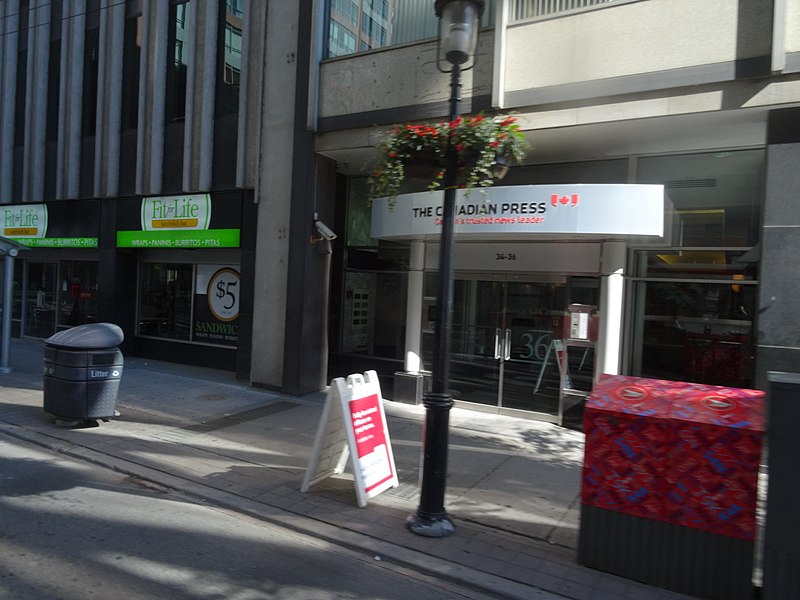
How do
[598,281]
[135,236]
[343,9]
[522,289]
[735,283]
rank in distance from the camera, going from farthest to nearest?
1. [135,236]
2. [343,9]
3. [522,289]
4. [598,281]
5. [735,283]

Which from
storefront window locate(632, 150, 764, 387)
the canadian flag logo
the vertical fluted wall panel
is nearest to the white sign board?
the canadian flag logo

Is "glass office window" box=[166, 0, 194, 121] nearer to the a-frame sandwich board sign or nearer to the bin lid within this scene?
the bin lid

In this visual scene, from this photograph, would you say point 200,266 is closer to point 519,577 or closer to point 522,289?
point 522,289

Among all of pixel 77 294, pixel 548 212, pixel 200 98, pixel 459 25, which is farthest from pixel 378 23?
pixel 77 294

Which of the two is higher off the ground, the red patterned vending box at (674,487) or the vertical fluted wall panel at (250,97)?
the vertical fluted wall panel at (250,97)

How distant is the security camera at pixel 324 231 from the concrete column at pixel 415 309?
4.96 feet

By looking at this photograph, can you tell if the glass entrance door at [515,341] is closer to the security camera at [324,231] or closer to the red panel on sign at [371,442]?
the security camera at [324,231]

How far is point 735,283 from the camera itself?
781cm

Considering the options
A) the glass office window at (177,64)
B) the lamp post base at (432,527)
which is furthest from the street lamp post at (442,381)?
the glass office window at (177,64)

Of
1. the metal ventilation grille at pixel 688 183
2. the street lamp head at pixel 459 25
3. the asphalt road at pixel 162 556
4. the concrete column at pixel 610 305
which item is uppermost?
the street lamp head at pixel 459 25

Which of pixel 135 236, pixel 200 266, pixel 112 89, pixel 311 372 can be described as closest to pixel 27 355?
pixel 135 236

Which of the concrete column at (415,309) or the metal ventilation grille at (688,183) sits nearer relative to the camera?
the metal ventilation grille at (688,183)

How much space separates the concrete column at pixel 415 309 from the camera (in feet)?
31.8

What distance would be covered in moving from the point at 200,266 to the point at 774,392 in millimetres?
11778
